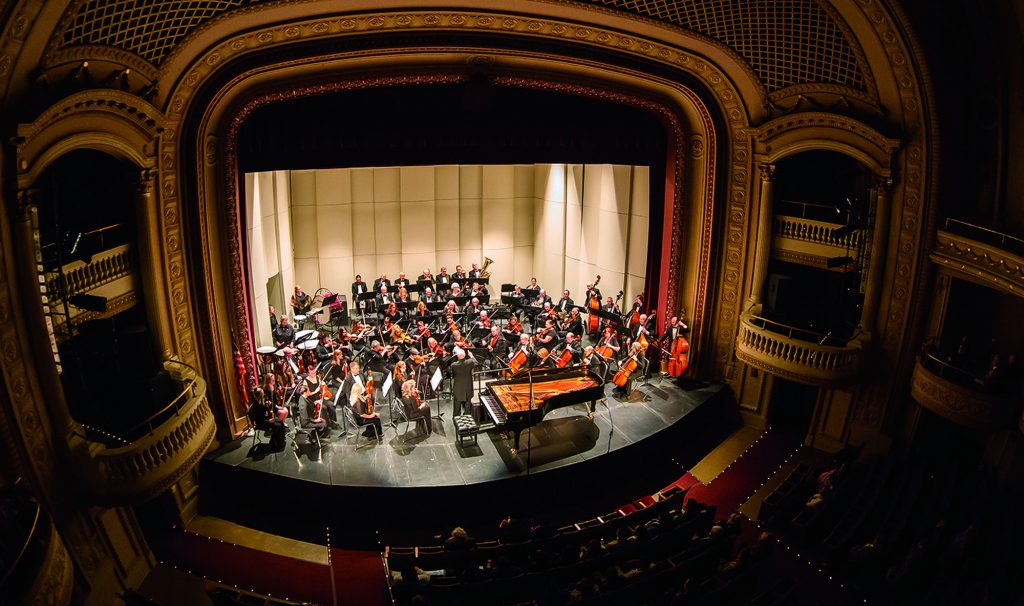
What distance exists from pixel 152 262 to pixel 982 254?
37.3 feet

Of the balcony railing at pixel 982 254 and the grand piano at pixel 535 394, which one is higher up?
the balcony railing at pixel 982 254

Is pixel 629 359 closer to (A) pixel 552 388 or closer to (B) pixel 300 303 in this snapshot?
(A) pixel 552 388

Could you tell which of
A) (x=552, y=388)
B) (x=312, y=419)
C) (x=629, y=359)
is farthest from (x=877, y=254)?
(x=312, y=419)

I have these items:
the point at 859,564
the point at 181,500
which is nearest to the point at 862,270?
the point at 859,564

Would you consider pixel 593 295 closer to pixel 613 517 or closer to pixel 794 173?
pixel 794 173

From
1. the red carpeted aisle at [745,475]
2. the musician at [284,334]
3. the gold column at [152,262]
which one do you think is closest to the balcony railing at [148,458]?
the gold column at [152,262]

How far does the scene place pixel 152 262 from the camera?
988 centimetres

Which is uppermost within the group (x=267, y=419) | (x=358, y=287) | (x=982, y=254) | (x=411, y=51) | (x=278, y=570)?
(x=411, y=51)

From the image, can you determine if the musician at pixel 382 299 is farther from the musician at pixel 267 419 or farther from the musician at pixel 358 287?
the musician at pixel 267 419

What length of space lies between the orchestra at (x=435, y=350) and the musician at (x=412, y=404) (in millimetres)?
16

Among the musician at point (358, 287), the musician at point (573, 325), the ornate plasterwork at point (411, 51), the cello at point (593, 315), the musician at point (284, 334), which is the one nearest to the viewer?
the ornate plasterwork at point (411, 51)

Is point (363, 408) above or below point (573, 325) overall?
below

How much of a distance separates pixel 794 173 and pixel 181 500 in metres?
11.7

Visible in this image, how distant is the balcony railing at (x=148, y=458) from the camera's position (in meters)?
8.20
